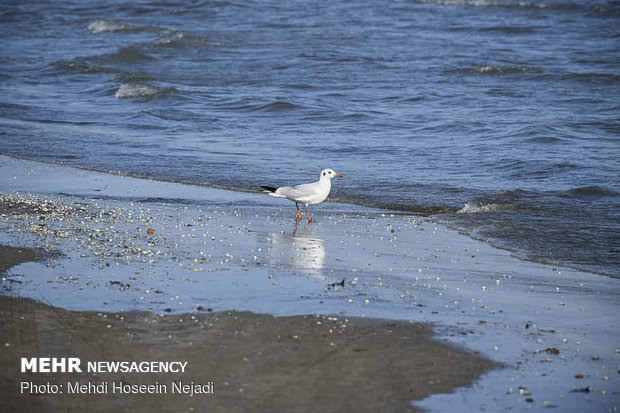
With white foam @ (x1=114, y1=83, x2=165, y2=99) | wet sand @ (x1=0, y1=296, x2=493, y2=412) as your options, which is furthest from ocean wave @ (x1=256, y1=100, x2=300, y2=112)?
wet sand @ (x1=0, y1=296, x2=493, y2=412)

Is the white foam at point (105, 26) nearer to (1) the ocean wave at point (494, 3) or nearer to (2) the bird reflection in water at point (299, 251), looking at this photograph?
(1) the ocean wave at point (494, 3)

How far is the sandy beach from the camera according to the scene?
4941 millimetres

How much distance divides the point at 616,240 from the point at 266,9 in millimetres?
25267

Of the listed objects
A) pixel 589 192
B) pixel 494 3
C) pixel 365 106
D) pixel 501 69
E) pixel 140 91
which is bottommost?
pixel 589 192

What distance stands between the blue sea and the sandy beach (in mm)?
1472

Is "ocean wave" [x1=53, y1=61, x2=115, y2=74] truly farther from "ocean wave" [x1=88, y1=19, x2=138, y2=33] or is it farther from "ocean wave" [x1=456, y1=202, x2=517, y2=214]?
"ocean wave" [x1=456, y1=202, x2=517, y2=214]

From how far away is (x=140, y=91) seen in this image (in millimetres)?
18828

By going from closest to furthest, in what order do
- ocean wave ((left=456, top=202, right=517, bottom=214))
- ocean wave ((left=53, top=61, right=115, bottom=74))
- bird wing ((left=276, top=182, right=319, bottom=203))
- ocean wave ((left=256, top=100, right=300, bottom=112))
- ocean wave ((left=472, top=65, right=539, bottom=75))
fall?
bird wing ((left=276, top=182, right=319, bottom=203))
ocean wave ((left=456, top=202, right=517, bottom=214))
ocean wave ((left=256, top=100, right=300, bottom=112))
ocean wave ((left=472, top=65, right=539, bottom=75))
ocean wave ((left=53, top=61, right=115, bottom=74))

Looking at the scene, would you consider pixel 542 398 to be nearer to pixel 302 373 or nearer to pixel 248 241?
pixel 302 373

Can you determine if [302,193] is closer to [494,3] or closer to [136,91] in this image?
[136,91]

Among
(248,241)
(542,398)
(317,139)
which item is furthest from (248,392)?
(317,139)

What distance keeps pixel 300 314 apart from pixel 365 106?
38.6ft

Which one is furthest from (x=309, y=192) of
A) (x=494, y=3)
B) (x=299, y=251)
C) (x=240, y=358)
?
(x=494, y=3)

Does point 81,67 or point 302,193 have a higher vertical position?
point 81,67
